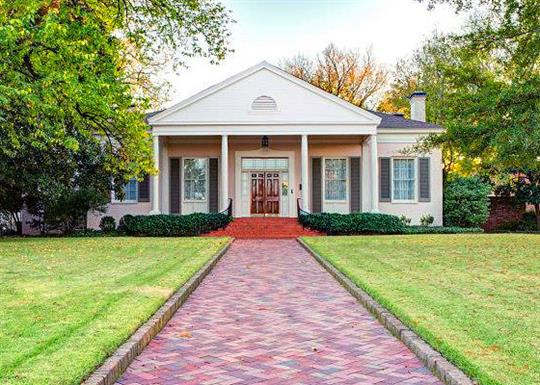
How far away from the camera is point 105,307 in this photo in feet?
25.0

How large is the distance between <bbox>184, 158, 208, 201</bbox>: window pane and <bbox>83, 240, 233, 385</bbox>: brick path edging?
18.3 m

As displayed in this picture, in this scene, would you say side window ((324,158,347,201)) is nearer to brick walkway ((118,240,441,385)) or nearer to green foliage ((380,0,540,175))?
green foliage ((380,0,540,175))

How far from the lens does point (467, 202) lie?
28.1m

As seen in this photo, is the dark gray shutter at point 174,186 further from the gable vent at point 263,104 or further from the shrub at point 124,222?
the gable vent at point 263,104

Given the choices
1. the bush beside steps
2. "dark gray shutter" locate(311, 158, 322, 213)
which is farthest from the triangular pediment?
the bush beside steps

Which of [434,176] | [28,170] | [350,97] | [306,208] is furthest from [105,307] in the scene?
[350,97]

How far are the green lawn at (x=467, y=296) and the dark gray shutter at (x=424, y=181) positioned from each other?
10372mm

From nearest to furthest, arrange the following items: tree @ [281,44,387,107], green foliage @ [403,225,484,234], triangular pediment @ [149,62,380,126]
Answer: green foliage @ [403,225,484,234] → triangular pediment @ [149,62,380,126] → tree @ [281,44,387,107]

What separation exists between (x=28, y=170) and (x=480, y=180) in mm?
19179

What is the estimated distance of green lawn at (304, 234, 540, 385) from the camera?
17.3 feet

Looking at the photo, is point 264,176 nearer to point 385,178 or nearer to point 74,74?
point 385,178

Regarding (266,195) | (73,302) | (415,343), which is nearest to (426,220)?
(266,195)

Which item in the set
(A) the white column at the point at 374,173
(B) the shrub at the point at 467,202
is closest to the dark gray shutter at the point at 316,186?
(A) the white column at the point at 374,173

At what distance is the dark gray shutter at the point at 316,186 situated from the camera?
28.3 meters
